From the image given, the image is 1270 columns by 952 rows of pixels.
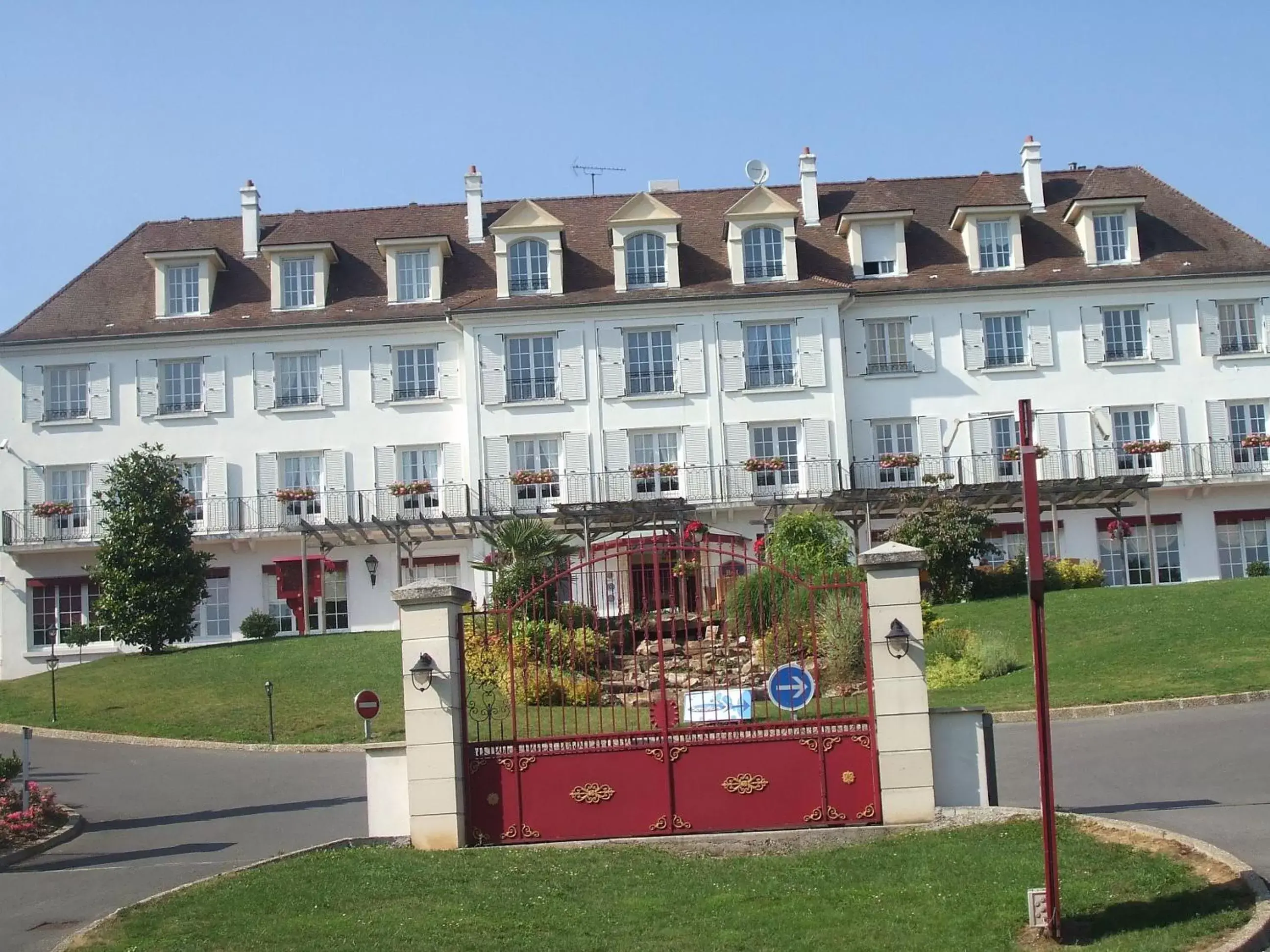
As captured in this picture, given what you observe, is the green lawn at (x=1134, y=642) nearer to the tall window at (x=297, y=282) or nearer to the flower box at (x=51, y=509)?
the tall window at (x=297, y=282)

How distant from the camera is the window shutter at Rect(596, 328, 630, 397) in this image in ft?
128

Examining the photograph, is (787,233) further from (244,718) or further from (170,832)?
(170,832)

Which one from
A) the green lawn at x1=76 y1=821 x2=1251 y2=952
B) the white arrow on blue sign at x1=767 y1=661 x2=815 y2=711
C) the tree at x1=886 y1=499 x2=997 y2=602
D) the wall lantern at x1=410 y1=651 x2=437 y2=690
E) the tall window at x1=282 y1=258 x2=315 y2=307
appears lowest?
the green lawn at x1=76 y1=821 x2=1251 y2=952

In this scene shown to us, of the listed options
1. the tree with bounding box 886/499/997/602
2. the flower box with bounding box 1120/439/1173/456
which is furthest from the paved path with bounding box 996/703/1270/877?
the flower box with bounding box 1120/439/1173/456

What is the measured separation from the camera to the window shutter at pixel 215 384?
39.8m

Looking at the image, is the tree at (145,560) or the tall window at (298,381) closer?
the tree at (145,560)

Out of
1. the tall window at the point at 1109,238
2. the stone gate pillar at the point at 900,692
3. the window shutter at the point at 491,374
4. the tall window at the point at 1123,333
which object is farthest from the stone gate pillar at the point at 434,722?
the tall window at the point at 1109,238

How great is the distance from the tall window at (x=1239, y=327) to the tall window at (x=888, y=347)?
8288mm

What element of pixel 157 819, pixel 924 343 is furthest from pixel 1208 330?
pixel 157 819

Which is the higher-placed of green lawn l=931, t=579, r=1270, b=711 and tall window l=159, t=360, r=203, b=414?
tall window l=159, t=360, r=203, b=414

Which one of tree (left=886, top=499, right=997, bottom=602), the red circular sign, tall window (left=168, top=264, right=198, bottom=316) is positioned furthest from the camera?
tall window (left=168, top=264, right=198, bottom=316)

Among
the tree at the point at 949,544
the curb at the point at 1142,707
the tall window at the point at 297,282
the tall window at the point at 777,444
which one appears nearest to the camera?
the curb at the point at 1142,707

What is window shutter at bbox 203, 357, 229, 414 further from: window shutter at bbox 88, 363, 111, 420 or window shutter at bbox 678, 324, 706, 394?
window shutter at bbox 678, 324, 706, 394

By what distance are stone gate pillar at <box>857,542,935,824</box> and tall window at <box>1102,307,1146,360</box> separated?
94.0 feet
